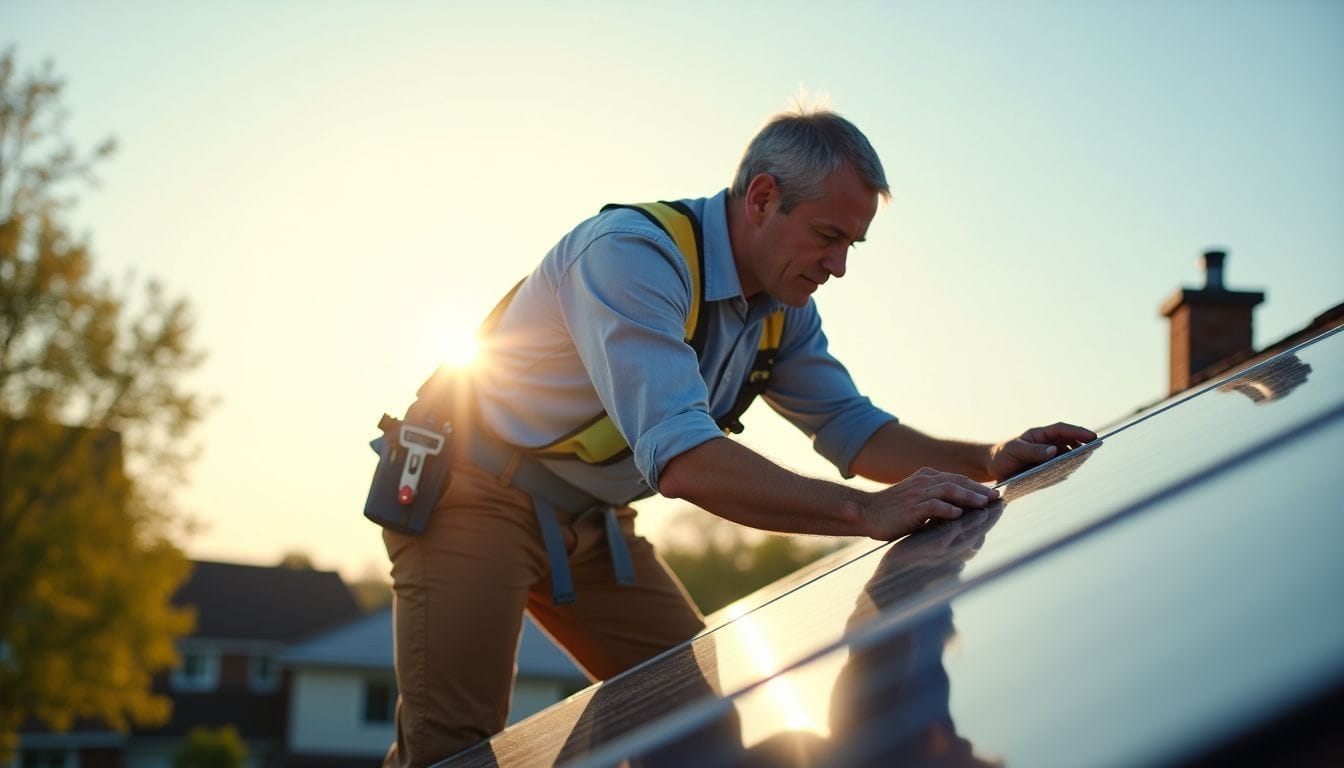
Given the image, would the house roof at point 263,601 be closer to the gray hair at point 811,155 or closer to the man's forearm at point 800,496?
the gray hair at point 811,155

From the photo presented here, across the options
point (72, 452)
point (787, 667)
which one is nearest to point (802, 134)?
point (787, 667)

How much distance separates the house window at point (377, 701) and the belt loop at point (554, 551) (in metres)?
34.5

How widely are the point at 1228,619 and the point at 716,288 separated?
2.18 meters

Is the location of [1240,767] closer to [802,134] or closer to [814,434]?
[802,134]

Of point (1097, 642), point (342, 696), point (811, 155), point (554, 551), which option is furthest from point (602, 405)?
point (342, 696)

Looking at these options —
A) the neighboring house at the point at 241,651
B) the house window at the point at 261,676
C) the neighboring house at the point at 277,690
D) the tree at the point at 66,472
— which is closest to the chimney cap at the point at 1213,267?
the tree at the point at 66,472

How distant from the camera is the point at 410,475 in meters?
2.93

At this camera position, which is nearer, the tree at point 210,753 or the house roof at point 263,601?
the tree at point 210,753

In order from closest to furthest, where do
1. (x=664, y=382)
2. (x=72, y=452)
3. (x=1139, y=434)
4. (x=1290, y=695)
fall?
(x=1290, y=695), (x=1139, y=434), (x=664, y=382), (x=72, y=452)

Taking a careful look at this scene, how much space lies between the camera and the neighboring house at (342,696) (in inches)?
1405

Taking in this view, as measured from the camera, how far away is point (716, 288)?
2.87 m

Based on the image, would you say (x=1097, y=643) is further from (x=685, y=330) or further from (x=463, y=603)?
(x=463, y=603)

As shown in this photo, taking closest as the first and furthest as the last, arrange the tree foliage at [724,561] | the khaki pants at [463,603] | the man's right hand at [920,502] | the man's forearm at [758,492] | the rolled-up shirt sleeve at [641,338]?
1. the man's right hand at [920,502]
2. the man's forearm at [758,492]
3. the rolled-up shirt sleeve at [641,338]
4. the khaki pants at [463,603]
5. the tree foliage at [724,561]

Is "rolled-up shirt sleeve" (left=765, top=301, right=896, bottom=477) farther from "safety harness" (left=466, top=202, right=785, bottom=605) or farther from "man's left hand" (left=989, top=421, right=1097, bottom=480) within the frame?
"man's left hand" (left=989, top=421, right=1097, bottom=480)
